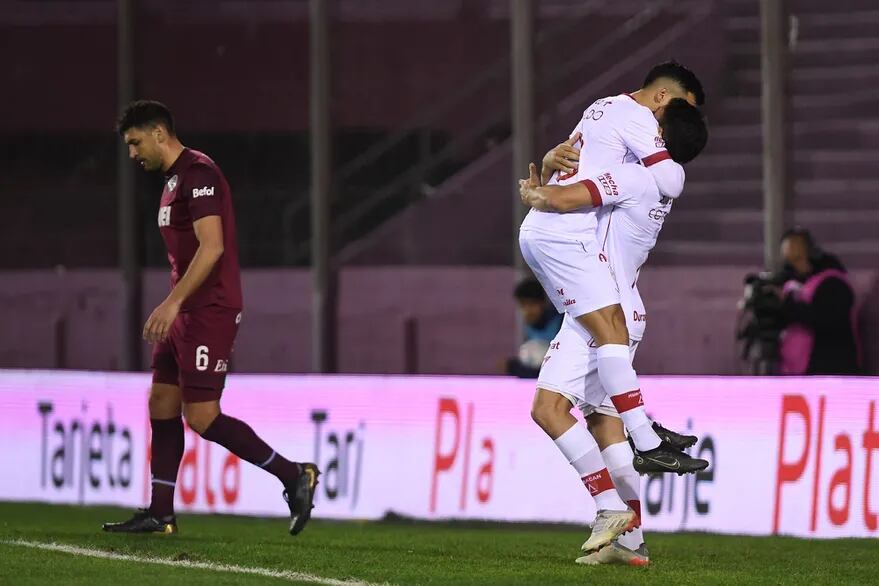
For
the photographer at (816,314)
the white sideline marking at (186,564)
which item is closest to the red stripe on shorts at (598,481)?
the white sideline marking at (186,564)

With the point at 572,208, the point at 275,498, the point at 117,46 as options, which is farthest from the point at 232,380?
the point at 572,208

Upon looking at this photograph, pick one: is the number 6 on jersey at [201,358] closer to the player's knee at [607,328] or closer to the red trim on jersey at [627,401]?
the player's knee at [607,328]

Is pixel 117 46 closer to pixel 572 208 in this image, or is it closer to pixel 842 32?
pixel 842 32

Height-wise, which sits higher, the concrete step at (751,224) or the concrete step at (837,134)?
the concrete step at (837,134)

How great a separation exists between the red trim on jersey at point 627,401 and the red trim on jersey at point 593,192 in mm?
717

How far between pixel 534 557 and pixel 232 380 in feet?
14.3

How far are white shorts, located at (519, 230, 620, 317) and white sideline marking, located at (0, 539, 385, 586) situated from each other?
4.86ft

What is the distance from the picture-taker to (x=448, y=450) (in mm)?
11094

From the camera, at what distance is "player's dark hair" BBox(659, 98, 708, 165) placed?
777cm

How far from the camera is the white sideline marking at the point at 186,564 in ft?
22.4

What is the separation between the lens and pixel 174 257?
8.67 m

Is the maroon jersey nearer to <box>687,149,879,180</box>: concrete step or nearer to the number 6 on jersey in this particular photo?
the number 6 on jersey

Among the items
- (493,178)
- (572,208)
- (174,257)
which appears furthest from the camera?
(493,178)

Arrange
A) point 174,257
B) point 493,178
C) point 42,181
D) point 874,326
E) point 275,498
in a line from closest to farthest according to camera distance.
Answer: point 174,257, point 275,498, point 874,326, point 493,178, point 42,181
